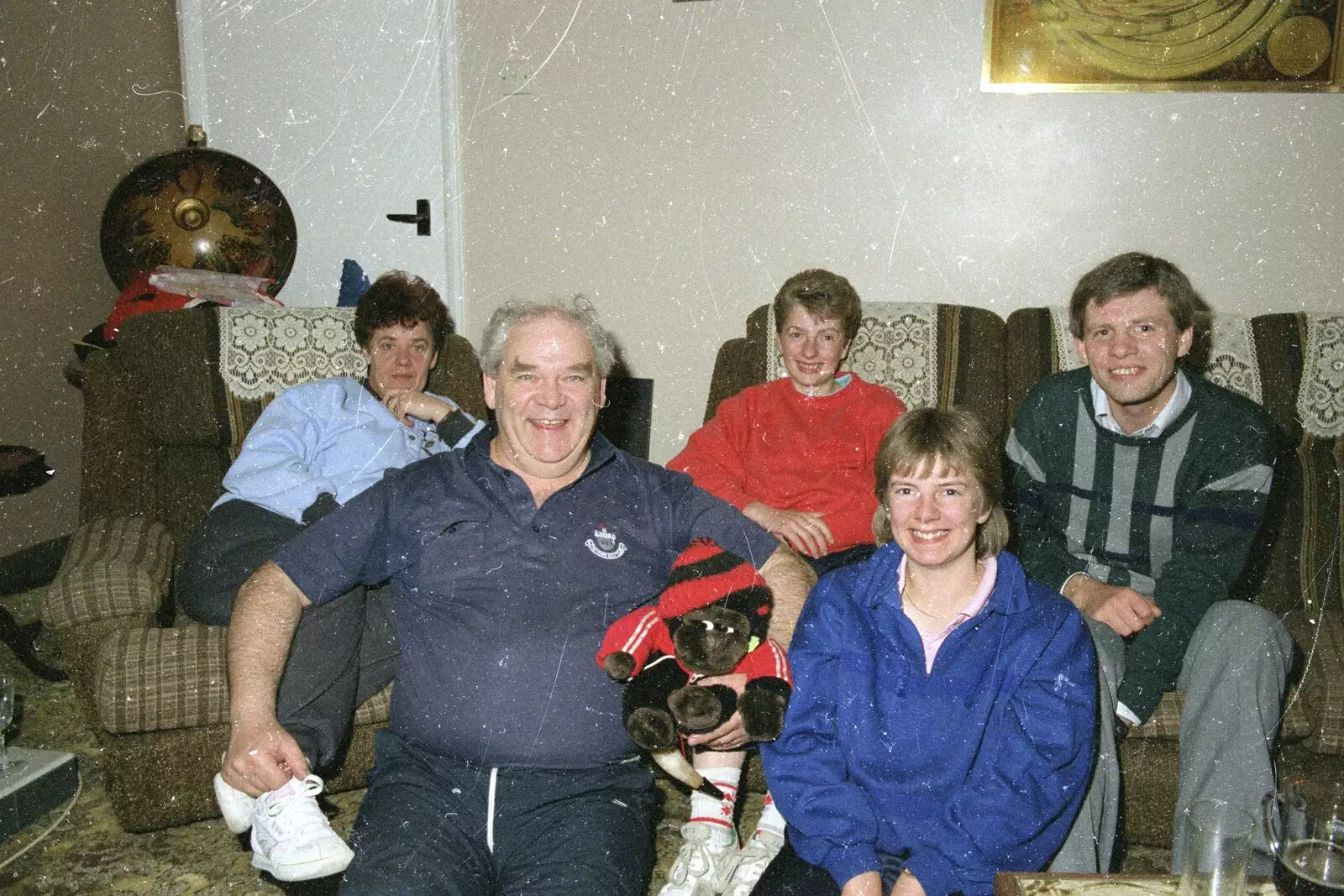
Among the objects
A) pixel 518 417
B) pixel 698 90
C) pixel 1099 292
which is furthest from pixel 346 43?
pixel 1099 292

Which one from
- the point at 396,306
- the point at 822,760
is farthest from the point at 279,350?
the point at 822,760

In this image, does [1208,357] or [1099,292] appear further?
[1208,357]

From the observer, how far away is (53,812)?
7.00 feet

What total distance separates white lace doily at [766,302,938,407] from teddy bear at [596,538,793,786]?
113cm

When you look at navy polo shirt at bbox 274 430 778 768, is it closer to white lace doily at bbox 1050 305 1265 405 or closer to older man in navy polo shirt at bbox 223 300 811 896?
older man in navy polo shirt at bbox 223 300 811 896

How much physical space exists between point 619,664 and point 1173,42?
255 centimetres

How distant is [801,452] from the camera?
7.98ft

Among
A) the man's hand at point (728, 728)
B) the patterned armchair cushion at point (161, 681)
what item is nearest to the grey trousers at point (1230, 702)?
the man's hand at point (728, 728)

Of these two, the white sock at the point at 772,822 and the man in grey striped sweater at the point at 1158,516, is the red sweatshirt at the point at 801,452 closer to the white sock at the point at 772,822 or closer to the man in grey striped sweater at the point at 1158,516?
the man in grey striped sweater at the point at 1158,516

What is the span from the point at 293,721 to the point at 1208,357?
7.40ft

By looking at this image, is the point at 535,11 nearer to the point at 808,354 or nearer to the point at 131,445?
the point at 808,354

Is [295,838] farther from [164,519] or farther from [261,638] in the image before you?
[164,519]

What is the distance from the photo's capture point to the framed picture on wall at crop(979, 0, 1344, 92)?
9.33ft

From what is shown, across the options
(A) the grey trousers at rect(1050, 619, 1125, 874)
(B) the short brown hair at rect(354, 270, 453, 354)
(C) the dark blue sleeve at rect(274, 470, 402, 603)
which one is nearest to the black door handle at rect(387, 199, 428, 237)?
(B) the short brown hair at rect(354, 270, 453, 354)
